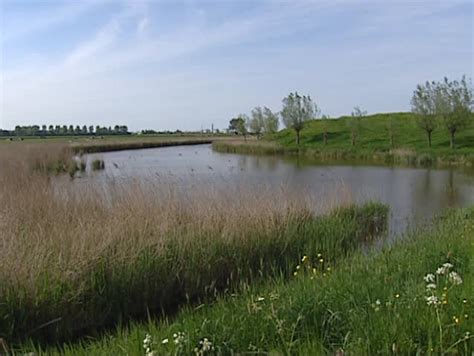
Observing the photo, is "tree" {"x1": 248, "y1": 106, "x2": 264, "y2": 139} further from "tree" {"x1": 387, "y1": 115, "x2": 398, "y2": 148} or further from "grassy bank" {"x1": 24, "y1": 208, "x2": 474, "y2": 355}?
"grassy bank" {"x1": 24, "y1": 208, "x2": 474, "y2": 355}

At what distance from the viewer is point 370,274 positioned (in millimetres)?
4949

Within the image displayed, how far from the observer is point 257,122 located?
198 ft

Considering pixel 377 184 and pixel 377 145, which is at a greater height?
pixel 377 145

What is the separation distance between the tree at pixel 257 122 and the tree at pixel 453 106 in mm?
27900

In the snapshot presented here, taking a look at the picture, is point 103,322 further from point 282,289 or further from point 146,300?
point 282,289

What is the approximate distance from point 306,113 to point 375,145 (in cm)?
1258

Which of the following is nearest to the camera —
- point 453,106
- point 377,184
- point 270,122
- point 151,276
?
point 151,276

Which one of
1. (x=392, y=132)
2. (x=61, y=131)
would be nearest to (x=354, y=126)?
(x=392, y=132)

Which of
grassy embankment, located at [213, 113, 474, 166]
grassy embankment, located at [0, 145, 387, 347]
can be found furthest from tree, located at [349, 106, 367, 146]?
grassy embankment, located at [0, 145, 387, 347]

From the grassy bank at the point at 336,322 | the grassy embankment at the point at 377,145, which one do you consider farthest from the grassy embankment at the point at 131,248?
the grassy embankment at the point at 377,145

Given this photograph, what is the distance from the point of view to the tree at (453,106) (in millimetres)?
33438

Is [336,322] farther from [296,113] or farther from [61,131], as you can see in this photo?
[61,131]

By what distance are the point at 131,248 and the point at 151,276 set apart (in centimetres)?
44

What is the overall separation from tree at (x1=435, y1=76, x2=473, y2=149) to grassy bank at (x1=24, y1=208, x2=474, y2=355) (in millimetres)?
32153
